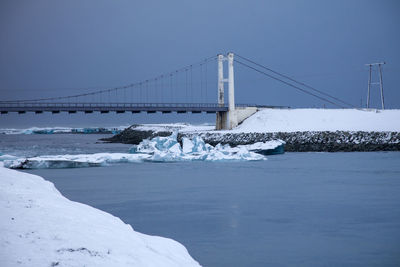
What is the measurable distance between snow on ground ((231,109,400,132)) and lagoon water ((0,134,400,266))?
20.1 m

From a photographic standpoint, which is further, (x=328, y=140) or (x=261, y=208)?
(x=328, y=140)

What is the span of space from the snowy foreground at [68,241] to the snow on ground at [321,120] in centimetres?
3655

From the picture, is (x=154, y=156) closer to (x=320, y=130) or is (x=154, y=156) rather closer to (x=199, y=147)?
(x=199, y=147)

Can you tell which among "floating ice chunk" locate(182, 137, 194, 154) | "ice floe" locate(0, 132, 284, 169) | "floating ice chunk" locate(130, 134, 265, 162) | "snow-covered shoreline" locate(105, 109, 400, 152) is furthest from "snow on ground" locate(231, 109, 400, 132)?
"floating ice chunk" locate(130, 134, 265, 162)

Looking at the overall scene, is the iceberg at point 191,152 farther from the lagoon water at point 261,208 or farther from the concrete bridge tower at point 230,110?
the concrete bridge tower at point 230,110

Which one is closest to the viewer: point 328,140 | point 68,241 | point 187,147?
point 68,241

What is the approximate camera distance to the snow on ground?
42.7 m

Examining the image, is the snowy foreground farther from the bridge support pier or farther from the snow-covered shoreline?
the bridge support pier

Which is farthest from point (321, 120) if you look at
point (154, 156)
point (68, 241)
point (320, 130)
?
point (68, 241)

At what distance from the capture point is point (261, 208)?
1231 centimetres

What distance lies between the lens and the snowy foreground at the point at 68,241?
532 cm

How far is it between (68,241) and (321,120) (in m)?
43.9

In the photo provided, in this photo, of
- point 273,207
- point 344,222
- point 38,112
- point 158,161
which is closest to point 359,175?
point 273,207

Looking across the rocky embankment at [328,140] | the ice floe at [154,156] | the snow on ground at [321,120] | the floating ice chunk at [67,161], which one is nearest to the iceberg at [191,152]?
the ice floe at [154,156]
